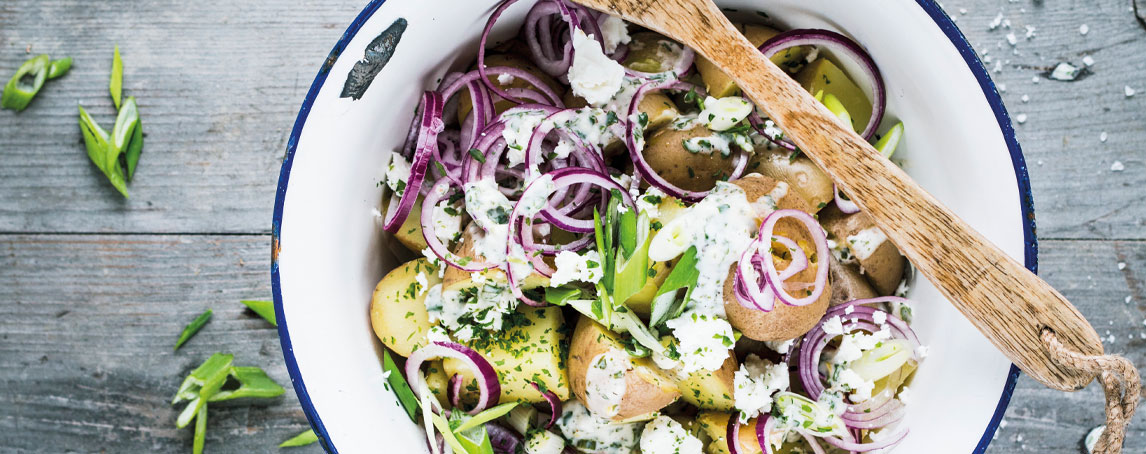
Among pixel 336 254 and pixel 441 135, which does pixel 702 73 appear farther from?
pixel 336 254

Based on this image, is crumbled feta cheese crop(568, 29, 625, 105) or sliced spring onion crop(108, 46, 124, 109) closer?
crumbled feta cheese crop(568, 29, 625, 105)

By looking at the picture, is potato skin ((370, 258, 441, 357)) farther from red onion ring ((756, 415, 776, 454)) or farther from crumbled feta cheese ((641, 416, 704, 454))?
red onion ring ((756, 415, 776, 454))

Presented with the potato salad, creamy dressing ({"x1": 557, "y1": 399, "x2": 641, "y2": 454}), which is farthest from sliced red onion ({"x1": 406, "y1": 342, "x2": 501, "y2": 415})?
creamy dressing ({"x1": 557, "y1": 399, "x2": 641, "y2": 454})

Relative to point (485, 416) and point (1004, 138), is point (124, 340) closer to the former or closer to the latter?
point (485, 416)

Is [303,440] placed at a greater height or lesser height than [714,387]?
lesser

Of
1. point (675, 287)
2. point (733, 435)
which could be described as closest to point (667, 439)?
point (733, 435)

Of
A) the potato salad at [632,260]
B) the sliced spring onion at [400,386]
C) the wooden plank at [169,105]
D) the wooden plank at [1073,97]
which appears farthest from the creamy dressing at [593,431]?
the wooden plank at [1073,97]
